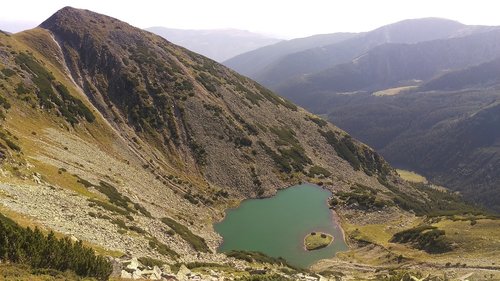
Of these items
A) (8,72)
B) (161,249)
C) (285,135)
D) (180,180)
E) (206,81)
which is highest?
(206,81)

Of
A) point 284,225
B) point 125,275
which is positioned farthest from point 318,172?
point 125,275

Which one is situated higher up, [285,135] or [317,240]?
[285,135]

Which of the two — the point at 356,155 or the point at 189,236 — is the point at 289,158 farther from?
the point at 189,236

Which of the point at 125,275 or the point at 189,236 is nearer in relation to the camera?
the point at 125,275

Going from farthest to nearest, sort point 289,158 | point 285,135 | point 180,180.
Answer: point 285,135
point 289,158
point 180,180

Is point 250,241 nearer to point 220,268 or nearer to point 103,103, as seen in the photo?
point 220,268

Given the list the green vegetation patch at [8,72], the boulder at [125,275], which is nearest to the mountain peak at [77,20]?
the green vegetation patch at [8,72]

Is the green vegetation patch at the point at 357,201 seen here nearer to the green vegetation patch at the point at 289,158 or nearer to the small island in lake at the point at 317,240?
the green vegetation patch at the point at 289,158
